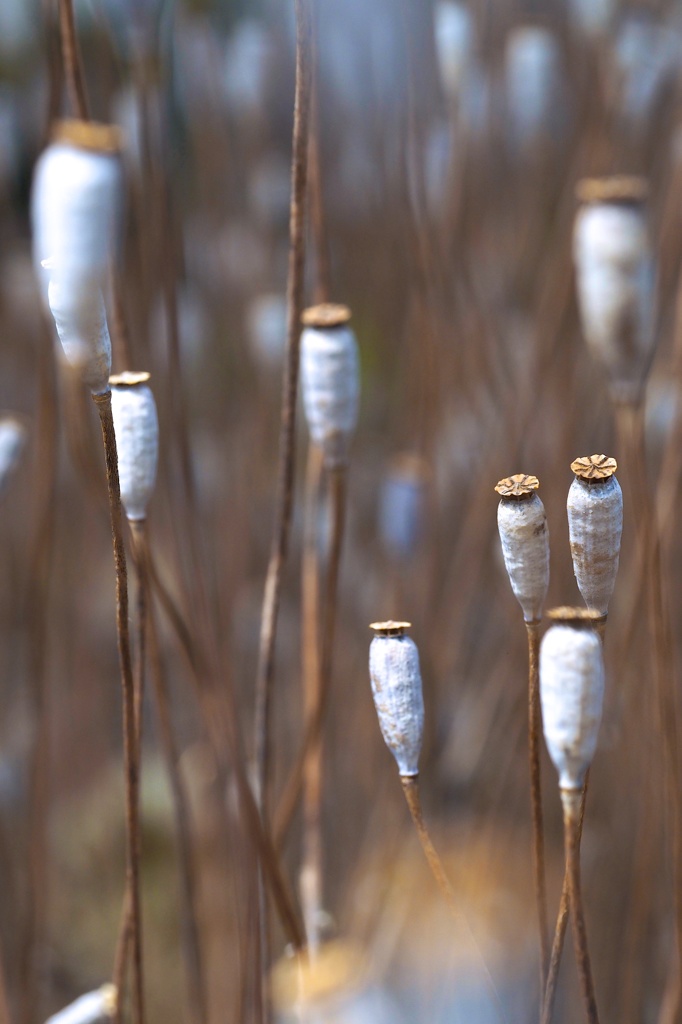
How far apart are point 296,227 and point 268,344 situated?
1.70 ft

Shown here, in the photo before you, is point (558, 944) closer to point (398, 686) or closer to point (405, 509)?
point (398, 686)

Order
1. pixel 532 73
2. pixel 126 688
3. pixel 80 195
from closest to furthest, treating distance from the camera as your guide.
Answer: pixel 80 195, pixel 126 688, pixel 532 73

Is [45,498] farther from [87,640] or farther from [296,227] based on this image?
[87,640]

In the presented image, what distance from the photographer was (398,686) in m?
0.37

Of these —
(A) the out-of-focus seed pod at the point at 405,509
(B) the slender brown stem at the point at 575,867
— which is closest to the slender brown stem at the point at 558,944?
(B) the slender brown stem at the point at 575,867

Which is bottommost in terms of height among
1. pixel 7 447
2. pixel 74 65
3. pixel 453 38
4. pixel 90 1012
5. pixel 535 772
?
pixel 90 1012

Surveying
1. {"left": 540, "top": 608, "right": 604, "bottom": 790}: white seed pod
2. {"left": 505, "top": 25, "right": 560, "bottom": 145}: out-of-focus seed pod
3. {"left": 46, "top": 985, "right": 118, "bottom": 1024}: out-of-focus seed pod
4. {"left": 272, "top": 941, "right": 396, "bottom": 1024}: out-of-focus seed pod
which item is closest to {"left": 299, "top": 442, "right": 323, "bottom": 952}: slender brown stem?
{"left": 272, "top": 941, "right": 396, "bottom": 1024}: out-of-focus seed pod

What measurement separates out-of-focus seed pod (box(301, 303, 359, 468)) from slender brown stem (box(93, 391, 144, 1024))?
0.40 ft

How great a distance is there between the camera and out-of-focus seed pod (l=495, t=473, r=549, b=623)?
1.13 feet

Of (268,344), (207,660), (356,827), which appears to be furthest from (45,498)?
(356,827)

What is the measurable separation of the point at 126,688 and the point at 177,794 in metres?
0.16

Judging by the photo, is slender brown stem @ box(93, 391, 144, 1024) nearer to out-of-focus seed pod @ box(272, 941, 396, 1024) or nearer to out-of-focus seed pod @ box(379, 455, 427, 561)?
out-of-focus seed pod @ box(272, 941, 396, 1024)

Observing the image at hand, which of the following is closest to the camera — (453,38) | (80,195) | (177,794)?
(80,195)

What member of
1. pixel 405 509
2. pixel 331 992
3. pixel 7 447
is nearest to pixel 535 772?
pixel 331 992
